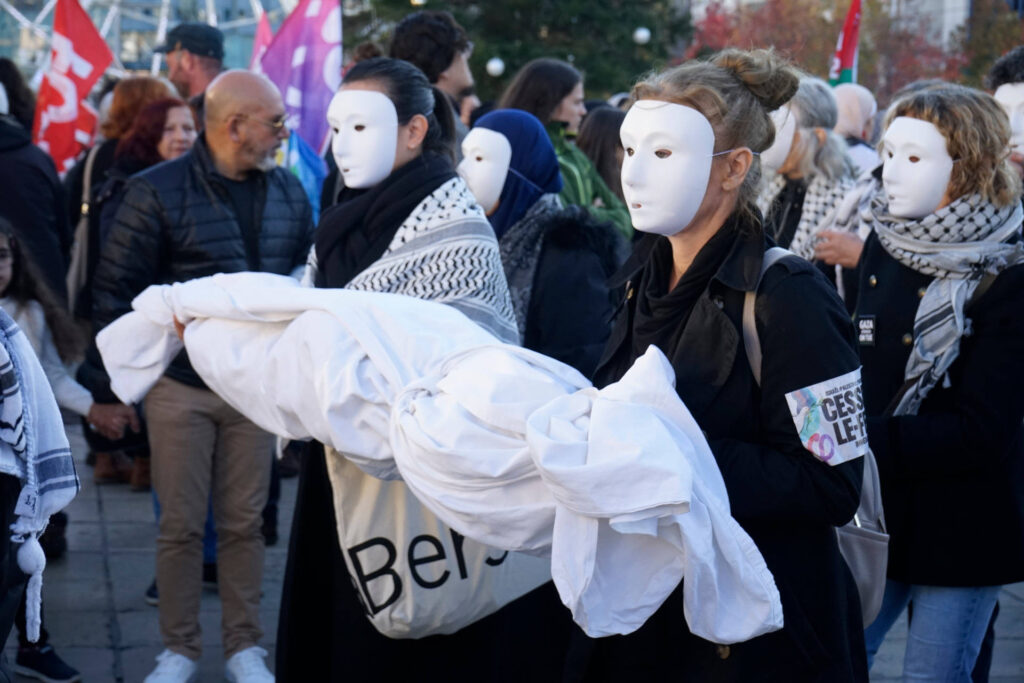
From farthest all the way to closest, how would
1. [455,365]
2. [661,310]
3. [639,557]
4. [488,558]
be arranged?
[488,558]
[455,365]
[661,310]
[639,557]

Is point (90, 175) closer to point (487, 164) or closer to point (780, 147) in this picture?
point (487, 164)

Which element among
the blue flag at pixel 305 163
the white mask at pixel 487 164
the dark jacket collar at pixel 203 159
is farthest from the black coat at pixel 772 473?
the blue flag at pixel 305 163

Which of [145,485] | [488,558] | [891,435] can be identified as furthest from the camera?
[145,485]

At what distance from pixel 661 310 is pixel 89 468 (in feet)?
19.2

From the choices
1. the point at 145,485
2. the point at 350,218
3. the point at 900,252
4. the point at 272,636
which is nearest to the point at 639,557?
the point at 900,252

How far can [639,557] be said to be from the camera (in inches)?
89.4

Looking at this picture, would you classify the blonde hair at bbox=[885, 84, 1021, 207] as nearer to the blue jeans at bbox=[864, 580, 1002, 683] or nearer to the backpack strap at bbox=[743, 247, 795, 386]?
the blue jeans at bbox=[864, 580, 1002, 683]

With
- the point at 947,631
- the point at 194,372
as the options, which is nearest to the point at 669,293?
the point at 947,631

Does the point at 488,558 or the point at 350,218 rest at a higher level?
the point at 350,218

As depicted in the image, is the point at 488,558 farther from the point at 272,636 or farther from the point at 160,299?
the point at 272,636

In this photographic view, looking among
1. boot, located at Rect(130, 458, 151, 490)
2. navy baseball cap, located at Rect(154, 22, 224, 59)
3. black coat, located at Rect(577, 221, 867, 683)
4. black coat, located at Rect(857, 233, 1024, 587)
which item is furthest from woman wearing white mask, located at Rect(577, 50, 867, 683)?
navy baseball cap, located at Rect(154, 22, 224, 59)

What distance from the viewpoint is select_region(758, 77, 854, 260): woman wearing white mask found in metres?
5.27

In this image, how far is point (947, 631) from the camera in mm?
3303

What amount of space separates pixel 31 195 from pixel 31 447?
4.19 meters
